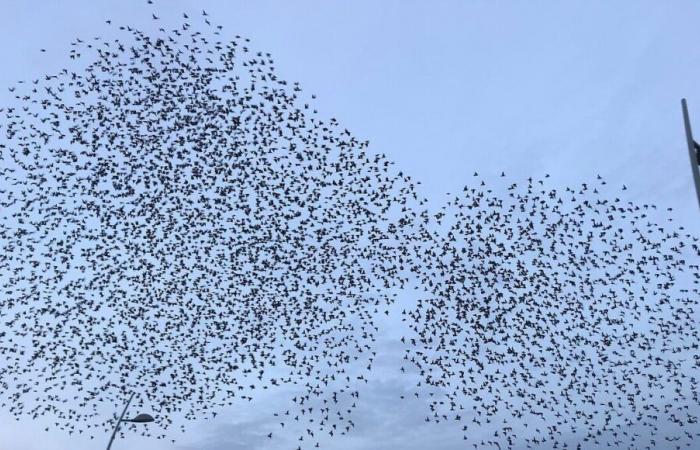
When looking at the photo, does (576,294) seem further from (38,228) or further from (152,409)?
(38,228)

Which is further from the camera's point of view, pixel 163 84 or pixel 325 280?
pixel 325 280

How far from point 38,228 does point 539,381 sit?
25.8 m

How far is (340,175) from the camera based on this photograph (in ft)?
89.6

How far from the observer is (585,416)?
3416cm

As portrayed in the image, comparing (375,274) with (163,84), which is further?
(375,274)

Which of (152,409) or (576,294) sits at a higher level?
(576,294)

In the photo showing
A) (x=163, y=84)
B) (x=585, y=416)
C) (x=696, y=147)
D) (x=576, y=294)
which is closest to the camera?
(x=696, y=147)

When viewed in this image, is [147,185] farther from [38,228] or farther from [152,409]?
[152,409]

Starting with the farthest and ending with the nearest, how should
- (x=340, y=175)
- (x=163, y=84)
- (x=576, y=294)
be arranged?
(x=576, y=294)
(x=340, y=175)
(x=163, y=84)

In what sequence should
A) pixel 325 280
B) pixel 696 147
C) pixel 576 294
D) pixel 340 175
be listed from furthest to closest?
pixel 576 294, pixel 325 280, pixel 340 175, pixel 696 147

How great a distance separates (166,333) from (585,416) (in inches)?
921

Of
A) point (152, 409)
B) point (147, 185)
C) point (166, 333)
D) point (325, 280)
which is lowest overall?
point (152, 409)

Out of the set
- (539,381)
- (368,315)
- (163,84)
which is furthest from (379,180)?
(539,381)

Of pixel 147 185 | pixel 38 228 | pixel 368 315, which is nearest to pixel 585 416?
pixel 368 315
